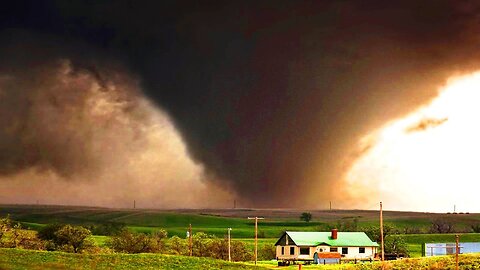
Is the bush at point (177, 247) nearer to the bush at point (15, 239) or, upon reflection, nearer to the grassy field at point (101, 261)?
the bush at point (15, 239)

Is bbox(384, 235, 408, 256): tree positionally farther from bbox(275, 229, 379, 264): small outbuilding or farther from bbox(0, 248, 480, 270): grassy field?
bbox(0, 248, 480, 270): grassy field

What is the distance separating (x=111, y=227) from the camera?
19075 cm

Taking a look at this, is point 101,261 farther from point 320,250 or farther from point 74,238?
point 320,250

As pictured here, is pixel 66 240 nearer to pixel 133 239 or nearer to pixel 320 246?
pixel 133 239

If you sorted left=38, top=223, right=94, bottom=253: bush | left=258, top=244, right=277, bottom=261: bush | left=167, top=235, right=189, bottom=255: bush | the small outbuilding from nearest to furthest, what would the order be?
left=38, top=223, right=94, bottom=253: bush < left=167, top=235, right=189, bottom=255: bush < the small outbuilding < left=258, top=244, right=277, bottom=261: bush

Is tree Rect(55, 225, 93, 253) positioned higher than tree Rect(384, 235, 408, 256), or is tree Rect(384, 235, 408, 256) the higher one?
tree Rect(55, 225, 93, 253)

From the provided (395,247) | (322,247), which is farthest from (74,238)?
(395,247)

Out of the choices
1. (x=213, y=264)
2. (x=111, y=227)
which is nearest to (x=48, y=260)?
(x=213, y=264)

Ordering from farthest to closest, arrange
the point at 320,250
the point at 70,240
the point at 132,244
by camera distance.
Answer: the point at 320,250 → the point at 132,244 → the point at 70,240

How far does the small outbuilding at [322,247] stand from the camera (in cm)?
12531

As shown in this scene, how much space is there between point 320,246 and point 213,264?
140ft

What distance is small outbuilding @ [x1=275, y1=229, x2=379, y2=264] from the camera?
411 ft

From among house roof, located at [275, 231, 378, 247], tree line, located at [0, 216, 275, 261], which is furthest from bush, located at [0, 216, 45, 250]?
house roof, located at [275, 231, 378, 247]

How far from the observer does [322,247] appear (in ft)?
413
